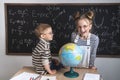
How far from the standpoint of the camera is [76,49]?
2029 mm

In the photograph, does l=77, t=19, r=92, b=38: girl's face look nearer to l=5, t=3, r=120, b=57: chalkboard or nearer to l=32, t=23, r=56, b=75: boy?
l=32, t=23, r=56, b=75: boy

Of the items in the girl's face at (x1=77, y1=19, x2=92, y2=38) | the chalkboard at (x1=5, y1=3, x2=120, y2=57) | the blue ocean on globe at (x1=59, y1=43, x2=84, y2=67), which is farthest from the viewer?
the chalkboard at (x1=5, y1=3, x2=120, y2=57)

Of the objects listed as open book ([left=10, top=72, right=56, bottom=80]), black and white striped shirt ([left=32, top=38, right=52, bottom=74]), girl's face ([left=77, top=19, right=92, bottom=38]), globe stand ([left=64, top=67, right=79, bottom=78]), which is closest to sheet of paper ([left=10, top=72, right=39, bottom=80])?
open book ([left=10, top=72, right=56, bottom=80])

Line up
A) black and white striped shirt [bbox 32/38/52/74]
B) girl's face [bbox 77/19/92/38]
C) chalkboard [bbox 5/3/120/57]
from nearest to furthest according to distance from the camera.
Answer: black and white striped shirt [bbox 32/38/52/74] → girl's face [bbox 77/19/92/38] → chalkboard [bbox 5/3/120/57]

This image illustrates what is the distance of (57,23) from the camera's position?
2.72 m

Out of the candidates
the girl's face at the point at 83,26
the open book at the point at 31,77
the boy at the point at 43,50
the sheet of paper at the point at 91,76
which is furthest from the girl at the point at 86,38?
the open book at the point at 31,77

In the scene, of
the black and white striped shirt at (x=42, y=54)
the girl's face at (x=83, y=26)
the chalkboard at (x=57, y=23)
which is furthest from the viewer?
the chalkboard at (x=57, y=23)

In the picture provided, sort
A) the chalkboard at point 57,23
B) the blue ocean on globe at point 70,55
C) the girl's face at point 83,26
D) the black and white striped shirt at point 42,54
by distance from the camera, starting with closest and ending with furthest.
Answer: the blue ocean on globe at point 70,55
the black and white striped shirt at point 42,54
the girl's face at point 83,26
the chalkboard at point 57,23

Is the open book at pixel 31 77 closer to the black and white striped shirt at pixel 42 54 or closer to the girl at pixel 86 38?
the black and white striped shirt at pixel 42 54

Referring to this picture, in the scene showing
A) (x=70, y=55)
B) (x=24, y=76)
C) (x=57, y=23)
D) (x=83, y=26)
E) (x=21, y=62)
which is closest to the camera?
(x=70, y=55)

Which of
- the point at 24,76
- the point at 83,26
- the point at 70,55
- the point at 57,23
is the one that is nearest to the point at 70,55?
the point at 70,55

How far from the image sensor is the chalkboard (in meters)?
2.66

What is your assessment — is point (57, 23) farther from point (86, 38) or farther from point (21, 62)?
point (21, 62)

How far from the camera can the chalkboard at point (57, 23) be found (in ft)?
8.71
